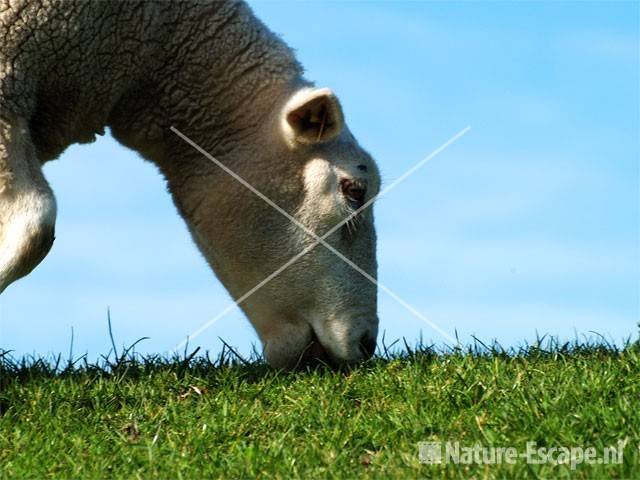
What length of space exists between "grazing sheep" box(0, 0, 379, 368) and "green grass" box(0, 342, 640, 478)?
56cm

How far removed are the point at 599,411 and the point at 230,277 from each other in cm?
302

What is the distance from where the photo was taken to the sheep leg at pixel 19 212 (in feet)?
20.8

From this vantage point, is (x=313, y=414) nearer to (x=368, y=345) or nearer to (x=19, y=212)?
(x=368, y=345)

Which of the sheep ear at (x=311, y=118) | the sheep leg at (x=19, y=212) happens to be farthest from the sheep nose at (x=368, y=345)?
the sheep leg at (x=19, y=212)

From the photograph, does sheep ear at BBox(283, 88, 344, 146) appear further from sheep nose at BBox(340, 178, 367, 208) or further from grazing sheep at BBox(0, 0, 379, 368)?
sheep nose at BBox(340, 178, 367, 208)

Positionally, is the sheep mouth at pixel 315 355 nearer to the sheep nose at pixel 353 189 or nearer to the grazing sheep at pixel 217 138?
the grazing sheep at pixel 217 138

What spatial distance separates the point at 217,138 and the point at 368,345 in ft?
5.90

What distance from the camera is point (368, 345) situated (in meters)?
7.08

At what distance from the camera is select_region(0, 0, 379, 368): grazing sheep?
21.5ft

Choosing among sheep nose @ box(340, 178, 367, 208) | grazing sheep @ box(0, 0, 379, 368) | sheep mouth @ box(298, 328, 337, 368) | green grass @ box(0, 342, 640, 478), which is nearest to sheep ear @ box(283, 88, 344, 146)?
grazing sheep @ box(0, 0, 379, 368)

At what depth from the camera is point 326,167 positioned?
273 inches

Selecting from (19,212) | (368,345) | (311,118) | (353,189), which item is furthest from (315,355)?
(19,212)

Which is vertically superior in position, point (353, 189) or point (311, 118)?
point (311, 118)

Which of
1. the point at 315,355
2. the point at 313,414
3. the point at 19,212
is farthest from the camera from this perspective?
the point at 315,355
